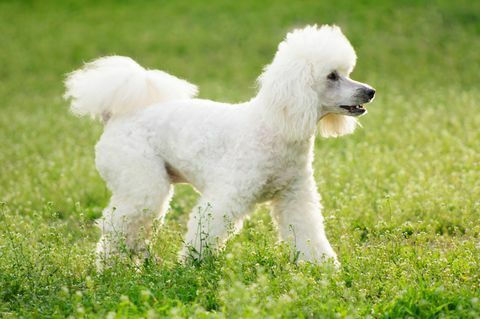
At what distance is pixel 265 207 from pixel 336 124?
2162mm

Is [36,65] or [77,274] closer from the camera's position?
[77,274]

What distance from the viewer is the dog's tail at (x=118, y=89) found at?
23.6ft

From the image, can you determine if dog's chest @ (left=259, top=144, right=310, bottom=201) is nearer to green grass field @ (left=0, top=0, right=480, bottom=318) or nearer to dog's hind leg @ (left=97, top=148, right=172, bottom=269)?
Result: green grass field @ (left=0, top=0, right=480, bottom=318)

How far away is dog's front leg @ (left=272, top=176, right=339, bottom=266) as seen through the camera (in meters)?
6.77

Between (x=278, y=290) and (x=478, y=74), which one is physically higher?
(x=478, y=74)

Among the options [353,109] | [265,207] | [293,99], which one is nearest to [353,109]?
[353,109]

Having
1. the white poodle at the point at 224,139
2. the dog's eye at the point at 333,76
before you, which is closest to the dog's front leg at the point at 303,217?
the white poodle at the point at 224,139

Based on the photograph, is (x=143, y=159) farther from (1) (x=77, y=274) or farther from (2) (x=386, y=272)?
(2) (x=386, y=272)

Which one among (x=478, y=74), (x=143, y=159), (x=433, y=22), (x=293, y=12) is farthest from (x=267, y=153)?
(x=293, y=12)

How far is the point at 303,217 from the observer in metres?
6.83

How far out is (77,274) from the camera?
6.45 m

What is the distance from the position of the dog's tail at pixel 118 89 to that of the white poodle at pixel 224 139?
0.03 feet

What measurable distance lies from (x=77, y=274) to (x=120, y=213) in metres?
0.80

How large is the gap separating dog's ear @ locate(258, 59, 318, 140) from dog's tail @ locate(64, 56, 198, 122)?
4.52ft
